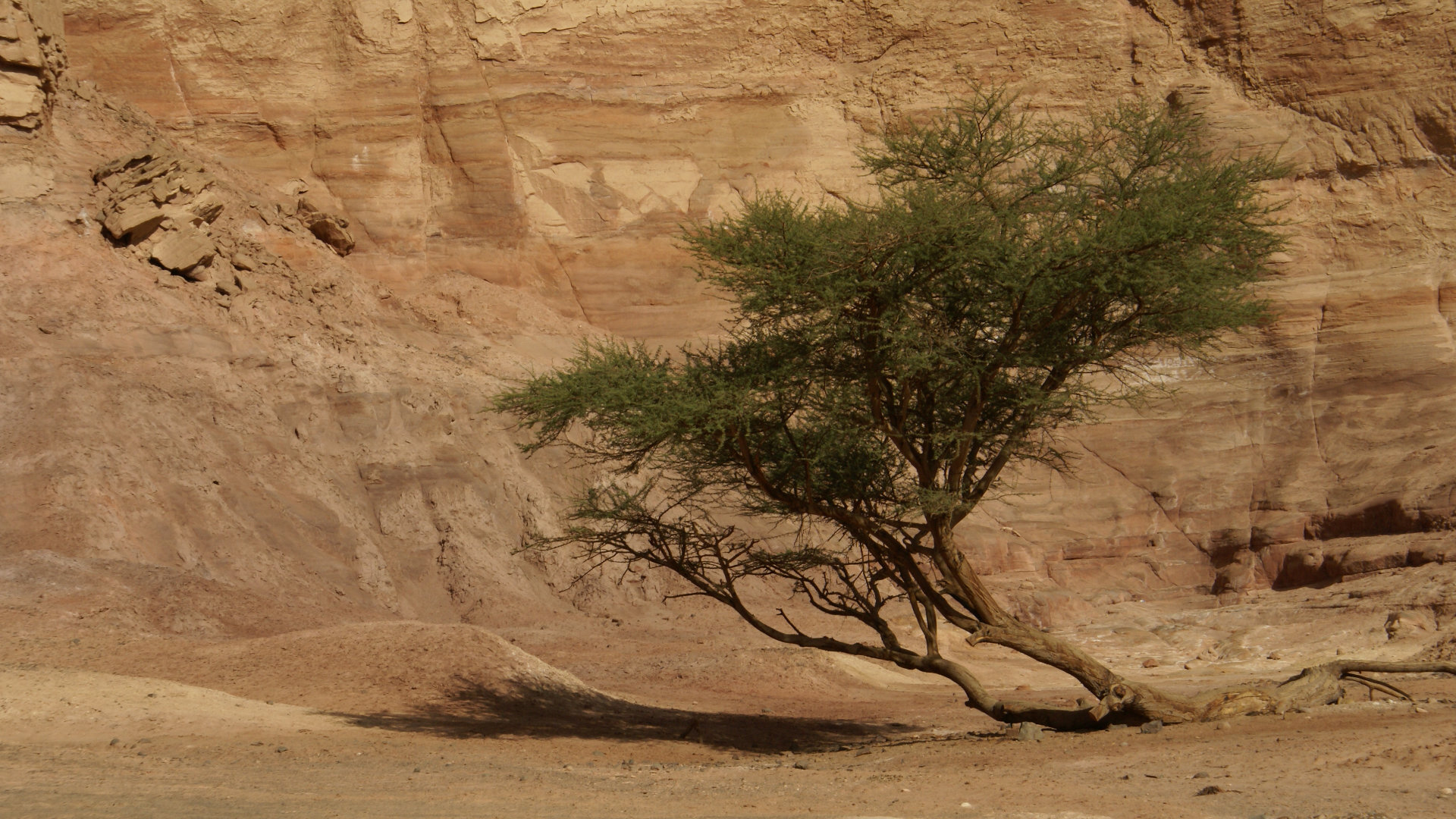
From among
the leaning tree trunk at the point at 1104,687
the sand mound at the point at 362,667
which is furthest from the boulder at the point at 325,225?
the leaning tree trunk at the point at 1104,687

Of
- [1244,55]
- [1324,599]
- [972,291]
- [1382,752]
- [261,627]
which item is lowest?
[1324,599]

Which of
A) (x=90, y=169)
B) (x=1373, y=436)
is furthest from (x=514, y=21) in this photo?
(x=1373, y=436)

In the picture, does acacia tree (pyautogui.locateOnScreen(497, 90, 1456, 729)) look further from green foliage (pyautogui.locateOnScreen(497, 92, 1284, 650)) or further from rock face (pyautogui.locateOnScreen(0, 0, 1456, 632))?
rock face (pyautogui.locateOnScreen(0, 0, 1456, 632))

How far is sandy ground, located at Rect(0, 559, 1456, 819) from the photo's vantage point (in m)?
7.52

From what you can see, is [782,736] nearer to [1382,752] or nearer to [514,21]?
[1382,752]

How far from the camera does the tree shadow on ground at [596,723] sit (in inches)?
474

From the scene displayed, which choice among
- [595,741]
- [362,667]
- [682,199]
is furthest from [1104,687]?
[682,199]

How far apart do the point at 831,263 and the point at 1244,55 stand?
23467mm

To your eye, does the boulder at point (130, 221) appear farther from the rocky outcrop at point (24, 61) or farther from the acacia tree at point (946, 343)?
the acacia tree at point (946, 343)

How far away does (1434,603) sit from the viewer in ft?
63.8

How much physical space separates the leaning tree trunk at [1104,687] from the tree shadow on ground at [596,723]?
67.2 inches

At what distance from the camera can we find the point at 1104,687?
37.3 ft

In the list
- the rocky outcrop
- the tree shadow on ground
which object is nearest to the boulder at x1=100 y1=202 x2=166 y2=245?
the rocky outcrop

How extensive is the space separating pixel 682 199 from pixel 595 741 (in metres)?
19.8
